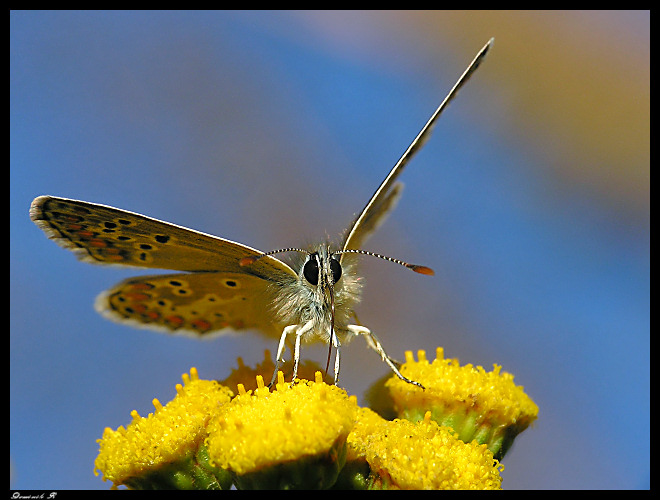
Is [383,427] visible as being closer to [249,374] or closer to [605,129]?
[249,374]

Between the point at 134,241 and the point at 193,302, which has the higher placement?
the point at 134,241

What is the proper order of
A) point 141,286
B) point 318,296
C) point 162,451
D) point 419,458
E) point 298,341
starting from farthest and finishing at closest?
point 141,286 → point 318,296 → point 298,341 → point 162,451 → point 419,458

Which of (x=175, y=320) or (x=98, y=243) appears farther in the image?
(x=175, y=320)

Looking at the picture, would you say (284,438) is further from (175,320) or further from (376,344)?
(175,320)

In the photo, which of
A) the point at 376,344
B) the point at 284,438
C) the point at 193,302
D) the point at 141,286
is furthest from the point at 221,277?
the point at 284,438

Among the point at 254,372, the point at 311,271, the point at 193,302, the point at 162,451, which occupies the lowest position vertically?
the point at 162,451

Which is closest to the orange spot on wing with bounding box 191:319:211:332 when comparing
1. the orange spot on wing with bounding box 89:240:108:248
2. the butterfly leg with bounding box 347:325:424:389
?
the orange spot on wing with bounding box 89:240:108:248

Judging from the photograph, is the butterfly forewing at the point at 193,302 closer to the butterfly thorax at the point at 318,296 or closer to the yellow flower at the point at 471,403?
the butterfly thorax at the point at 318,296
